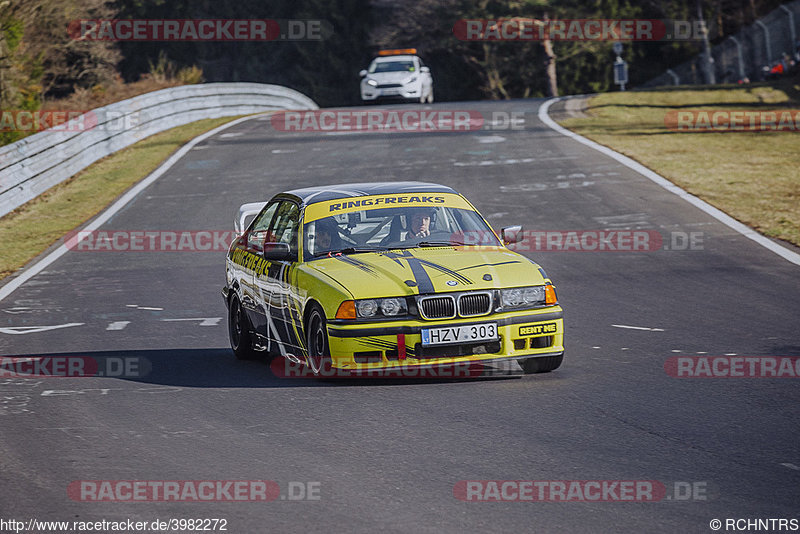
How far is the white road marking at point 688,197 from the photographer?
15328mm

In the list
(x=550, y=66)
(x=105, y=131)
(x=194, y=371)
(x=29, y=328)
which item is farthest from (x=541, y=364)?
(x=550, y=66)

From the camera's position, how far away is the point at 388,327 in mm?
8555

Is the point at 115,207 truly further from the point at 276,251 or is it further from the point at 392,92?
the point at 392,92

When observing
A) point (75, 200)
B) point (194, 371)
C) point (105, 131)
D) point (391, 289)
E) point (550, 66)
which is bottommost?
point (75, 200)

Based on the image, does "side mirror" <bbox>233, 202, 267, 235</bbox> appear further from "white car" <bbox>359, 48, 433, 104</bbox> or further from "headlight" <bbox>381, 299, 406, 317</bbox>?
"white car" <bbox>359, 48, 433, 104</bbox>

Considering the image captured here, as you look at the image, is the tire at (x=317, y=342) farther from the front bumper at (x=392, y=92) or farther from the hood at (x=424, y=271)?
the front bumper at (x=392, y=92)

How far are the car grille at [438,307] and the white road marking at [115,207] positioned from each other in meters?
7.30

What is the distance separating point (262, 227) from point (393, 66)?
3214 cm

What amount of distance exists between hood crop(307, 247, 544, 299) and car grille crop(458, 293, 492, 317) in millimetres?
58

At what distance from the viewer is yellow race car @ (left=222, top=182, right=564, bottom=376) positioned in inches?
338

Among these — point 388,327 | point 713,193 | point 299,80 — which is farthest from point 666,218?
point 299,80

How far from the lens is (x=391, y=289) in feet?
28.4

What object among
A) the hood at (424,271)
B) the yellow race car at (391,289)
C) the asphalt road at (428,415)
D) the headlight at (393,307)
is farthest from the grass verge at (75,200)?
the headlight at (393,307)

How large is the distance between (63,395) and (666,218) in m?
11.2
